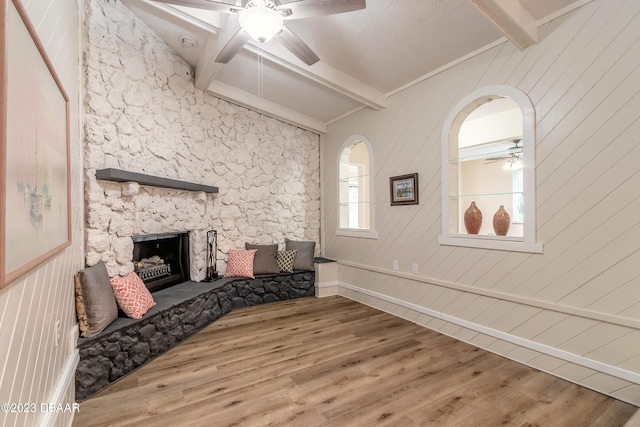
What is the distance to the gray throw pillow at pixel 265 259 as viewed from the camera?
4.20m

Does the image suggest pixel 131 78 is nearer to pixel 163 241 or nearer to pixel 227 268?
pixel 163 241

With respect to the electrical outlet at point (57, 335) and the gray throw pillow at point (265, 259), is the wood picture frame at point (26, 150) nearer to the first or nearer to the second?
the electrical outlet at point (57, 335)

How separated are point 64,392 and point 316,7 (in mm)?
2782

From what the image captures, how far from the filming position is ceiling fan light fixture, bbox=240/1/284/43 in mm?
1878

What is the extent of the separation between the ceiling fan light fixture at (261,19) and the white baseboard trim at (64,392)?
2415 millimetres

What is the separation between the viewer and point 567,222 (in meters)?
2.23

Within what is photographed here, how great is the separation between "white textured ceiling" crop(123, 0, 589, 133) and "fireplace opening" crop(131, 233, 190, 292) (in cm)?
200

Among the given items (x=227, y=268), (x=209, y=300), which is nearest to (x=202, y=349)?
(x=209, y=300)

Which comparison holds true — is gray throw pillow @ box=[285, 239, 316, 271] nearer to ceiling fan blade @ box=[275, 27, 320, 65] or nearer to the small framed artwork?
the small framed artwork

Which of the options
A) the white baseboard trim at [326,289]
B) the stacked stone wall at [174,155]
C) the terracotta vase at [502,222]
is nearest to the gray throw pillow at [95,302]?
the stacked stone wall at [174,155]

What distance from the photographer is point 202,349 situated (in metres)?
2.74

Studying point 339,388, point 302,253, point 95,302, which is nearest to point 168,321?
point 95,302

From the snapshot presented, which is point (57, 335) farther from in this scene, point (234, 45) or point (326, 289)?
point (326, 289)

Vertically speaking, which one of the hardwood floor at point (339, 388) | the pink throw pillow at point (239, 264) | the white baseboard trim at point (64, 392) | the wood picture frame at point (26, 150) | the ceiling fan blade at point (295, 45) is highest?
the ceiling fan blade at point (295, 45)
